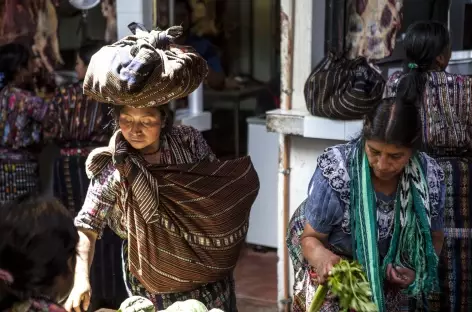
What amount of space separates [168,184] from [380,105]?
3.31 ft

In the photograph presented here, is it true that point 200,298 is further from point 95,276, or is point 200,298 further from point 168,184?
point 95,276

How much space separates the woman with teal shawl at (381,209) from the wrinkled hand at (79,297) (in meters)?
0.93

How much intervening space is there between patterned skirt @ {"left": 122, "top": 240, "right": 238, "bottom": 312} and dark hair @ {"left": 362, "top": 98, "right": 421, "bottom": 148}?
110cm

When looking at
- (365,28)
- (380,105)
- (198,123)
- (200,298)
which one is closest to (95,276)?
(198,123)

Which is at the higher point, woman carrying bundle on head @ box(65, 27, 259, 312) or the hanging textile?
the hanging textile

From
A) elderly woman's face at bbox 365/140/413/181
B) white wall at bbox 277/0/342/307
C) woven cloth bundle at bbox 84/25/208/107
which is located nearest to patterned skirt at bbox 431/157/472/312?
white wall at bbox 277/0/342/307

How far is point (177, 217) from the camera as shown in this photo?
3395 mm

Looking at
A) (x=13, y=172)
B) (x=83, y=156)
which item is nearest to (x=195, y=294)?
(x=83, y=156)

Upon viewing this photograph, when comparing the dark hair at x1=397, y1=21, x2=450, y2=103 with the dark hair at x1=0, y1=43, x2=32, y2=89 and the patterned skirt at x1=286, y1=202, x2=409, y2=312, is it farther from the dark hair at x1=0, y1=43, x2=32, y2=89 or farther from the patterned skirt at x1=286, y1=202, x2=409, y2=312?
the dark hair at x1=0, y1=43, x2=32, y2=89

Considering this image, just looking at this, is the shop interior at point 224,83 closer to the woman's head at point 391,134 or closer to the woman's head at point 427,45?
the woman's head at point 427,45

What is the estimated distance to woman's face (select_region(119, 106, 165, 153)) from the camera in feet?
10.7

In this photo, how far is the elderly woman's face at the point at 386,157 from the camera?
2992 mm

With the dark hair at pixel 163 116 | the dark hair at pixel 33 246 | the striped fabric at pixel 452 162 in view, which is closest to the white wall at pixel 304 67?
the striped fabric at pixel 452 162

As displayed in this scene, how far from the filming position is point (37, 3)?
6039mm
